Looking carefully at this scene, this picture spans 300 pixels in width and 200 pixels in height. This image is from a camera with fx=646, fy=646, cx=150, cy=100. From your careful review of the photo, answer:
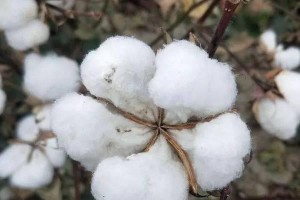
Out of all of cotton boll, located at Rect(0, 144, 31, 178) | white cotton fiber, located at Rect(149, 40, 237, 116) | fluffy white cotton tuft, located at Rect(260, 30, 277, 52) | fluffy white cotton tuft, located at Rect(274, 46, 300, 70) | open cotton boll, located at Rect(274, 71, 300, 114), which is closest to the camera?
white cotton fiber, located at Rect(149, 40, 237, 116)

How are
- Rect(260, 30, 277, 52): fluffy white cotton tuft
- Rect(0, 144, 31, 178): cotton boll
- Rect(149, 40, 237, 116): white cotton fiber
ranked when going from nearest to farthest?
Rect(149, 40, 237, 116): white cotton fiber → Rect(0, 144, 31, 178): cotton boll → Rect(260, 30, 277, 52): fluffy white cotton tuft

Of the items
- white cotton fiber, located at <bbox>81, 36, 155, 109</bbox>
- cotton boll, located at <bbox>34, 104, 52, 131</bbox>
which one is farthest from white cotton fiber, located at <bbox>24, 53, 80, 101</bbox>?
white cotton fiber, located at <bbox>81, 36, 155, 109</bbox>

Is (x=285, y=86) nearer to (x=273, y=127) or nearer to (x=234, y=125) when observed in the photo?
(x=273, y=127)

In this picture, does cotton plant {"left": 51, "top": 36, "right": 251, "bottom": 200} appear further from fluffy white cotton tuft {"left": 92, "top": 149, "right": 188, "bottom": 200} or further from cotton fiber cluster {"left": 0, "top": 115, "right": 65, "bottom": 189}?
cotton fiber cluster {"left": 0, "top": 115, "right": 65, "bottom": 189}

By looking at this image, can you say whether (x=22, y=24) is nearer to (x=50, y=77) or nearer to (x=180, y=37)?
(x=50, y=77)

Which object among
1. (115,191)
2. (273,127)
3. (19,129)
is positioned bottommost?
(19,129)

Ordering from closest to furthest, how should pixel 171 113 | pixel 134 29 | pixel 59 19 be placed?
pixel 171 113
pixel 59 19
pixel 134 29

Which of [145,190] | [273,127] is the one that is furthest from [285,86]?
[145,190]

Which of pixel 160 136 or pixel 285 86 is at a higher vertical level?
pixel 160 136
